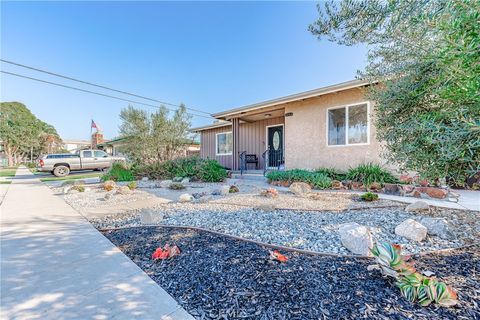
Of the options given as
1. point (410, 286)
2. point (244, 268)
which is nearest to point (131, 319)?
point (244, 268)

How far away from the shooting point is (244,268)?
80.8 inches

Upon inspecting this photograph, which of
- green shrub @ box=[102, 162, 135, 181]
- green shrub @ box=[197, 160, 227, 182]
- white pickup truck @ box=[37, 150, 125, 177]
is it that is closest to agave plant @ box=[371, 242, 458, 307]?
green shrub @ box=[197, 160, 227, 182]

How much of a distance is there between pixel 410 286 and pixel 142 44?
53.4ft

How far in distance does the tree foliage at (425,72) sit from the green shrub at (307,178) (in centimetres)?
383

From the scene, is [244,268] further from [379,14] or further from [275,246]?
[379,14]

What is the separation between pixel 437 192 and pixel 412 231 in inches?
138

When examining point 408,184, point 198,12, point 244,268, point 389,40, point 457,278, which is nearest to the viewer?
point 457,278

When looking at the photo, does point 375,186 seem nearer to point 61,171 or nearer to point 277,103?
point 277,103

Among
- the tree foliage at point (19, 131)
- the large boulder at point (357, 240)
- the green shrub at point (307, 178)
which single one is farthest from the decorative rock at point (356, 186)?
the tree foliage at point (19, 131)

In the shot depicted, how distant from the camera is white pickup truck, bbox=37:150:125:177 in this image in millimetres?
14406

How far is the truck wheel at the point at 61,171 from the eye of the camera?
1457 cm

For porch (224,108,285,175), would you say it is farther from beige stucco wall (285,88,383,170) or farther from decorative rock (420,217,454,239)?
decorative rock (420,217,454,239)

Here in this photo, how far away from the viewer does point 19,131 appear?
3241 centimetres

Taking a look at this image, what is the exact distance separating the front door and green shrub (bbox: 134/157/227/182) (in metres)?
3.04
